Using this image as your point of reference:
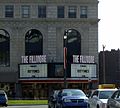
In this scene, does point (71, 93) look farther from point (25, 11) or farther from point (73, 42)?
point (25, 11)

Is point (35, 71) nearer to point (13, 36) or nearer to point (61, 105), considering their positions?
point (13, 36)

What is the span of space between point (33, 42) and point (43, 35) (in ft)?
6.48

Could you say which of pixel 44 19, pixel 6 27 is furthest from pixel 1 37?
pixel 44 19

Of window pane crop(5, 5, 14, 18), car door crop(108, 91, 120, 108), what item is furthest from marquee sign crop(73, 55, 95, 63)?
car door crop(108, 91, 120, 108)

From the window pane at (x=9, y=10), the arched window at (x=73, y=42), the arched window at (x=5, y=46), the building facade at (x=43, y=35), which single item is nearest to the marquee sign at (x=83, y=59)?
the building facade at (x=43, y=35)

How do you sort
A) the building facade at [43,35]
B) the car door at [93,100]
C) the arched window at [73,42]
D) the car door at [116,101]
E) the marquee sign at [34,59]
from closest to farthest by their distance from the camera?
the car door at [116,101], the car door at [93,100], the marquee sign at [34,59], the building facade at [43,35], the arched window at [73,42]

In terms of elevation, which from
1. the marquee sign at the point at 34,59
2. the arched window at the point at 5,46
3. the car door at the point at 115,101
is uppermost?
the arched window at the point at 5,46

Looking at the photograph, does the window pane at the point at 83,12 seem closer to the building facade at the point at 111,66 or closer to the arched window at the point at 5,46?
the arched window at the point at 5,46

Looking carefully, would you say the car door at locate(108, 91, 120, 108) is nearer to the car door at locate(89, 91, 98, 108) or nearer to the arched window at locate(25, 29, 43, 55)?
the car door at locate(89, 91, 98, 108)

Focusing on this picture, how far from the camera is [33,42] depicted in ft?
263

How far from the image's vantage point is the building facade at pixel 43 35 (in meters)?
78.9

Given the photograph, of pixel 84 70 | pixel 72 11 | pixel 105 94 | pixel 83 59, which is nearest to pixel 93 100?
pixel 105 94

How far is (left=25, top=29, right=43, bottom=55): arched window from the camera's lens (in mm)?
79688

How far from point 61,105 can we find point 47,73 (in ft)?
147
